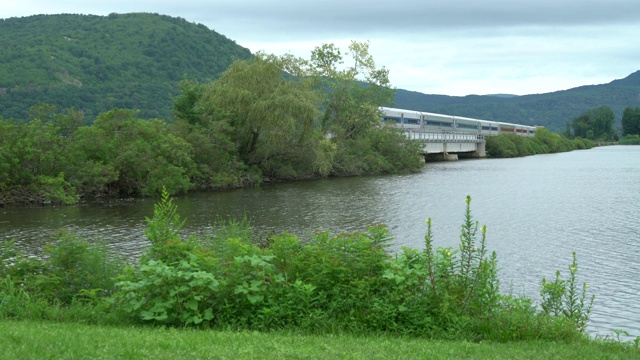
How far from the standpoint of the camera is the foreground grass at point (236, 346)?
23.2 feet

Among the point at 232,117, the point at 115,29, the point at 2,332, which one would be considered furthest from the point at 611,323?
the point at 115,29

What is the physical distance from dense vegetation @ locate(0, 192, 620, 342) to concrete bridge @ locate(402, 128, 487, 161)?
196 ft

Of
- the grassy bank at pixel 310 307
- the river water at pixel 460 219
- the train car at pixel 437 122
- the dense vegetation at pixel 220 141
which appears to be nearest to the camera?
the grassy bank at pixel 310 307

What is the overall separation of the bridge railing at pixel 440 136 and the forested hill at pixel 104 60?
855 inches

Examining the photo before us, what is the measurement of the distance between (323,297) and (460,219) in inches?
749

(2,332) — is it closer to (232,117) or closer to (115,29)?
(232,117)

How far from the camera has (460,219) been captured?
27.5 metres

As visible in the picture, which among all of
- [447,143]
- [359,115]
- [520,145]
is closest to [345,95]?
[359,115]

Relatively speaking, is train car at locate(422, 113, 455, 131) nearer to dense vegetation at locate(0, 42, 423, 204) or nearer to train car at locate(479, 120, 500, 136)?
train car at locate(479, 120, 500, 136)

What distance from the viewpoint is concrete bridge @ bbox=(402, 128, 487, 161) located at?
75500mm

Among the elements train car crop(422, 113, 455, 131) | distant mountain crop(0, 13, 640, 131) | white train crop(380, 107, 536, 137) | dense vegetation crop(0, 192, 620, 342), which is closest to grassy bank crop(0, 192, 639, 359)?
dense vegetation crop(0, 192, 620, 342)

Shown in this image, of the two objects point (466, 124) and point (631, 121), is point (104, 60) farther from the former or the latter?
point (631, 121)

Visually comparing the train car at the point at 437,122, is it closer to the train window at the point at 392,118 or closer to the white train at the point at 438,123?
the white train at the point at 438,123

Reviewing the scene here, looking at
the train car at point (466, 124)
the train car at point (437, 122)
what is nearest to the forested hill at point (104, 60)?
the train car at point (437, 122)
